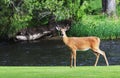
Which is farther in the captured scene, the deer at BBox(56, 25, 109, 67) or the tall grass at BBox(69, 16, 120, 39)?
the tall grass at BBox(69, 16, 120, 39)

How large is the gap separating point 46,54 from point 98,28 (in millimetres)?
8463

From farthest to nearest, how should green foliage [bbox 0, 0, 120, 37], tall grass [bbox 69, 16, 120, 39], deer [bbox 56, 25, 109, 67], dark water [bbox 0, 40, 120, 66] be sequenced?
1. tall grass [bbox 69, 16, 120, 39]
2. green foliage [bbox 0, 0, 120, 37]
3. dark water [bbox 0, 40, 120, 66]
4. deer [bbox 56, 25, 109, 67]

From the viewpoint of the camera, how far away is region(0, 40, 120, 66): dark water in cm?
2836

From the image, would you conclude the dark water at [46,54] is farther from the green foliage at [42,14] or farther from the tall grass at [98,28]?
the green foliage at [42,14]

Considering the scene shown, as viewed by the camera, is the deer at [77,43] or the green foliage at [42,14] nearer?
the deer at [77,43]

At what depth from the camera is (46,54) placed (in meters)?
31.6

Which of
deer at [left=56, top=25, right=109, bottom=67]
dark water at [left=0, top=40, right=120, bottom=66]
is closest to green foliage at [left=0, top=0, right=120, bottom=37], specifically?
dark water at [left=0, top=40, right=120, bottom=66]

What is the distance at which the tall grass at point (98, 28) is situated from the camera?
38375mm

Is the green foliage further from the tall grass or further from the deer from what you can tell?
the deer

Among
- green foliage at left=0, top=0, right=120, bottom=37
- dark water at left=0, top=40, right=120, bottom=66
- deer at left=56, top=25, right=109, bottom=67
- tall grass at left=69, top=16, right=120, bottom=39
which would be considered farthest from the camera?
tall grass at left=69, top=16, right=120, bottom=39

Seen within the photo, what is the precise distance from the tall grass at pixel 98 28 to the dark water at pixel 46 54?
1.56m

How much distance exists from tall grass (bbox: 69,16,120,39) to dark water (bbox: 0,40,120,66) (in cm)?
156

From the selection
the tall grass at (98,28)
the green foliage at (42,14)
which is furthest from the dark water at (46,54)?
the green foliage at (42,14)

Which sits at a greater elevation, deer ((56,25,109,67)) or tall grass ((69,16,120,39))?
deer ((56,25,109,67))
